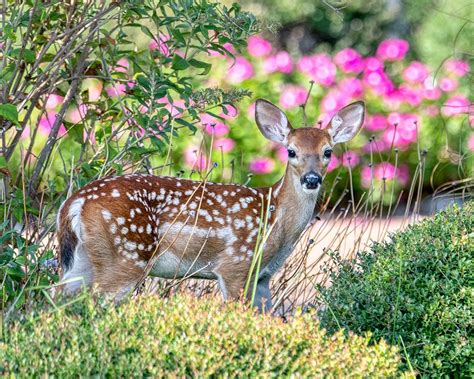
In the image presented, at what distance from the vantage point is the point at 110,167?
5.38 m

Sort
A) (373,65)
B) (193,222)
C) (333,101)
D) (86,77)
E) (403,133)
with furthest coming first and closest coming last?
1. (373,65)
2. (333,101)
3. (403,133)
4. (86,77)
5. (193,222)

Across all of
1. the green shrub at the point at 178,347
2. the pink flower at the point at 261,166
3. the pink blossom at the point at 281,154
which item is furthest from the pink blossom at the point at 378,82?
the green shrub at the point at 178,347

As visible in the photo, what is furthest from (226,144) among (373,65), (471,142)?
(471,142)

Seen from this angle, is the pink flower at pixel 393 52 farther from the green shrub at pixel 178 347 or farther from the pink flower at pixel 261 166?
the green shrub at pixel 178 347

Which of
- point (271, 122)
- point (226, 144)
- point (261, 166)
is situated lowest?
point (261, 166)

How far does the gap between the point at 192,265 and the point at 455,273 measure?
1.23m

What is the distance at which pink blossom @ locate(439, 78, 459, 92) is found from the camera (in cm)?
1066

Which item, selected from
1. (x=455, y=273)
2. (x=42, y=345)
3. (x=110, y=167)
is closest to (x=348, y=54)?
(x=110, y=167)

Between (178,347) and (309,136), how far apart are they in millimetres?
2327

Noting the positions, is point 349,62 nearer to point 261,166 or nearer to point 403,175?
point 403,175

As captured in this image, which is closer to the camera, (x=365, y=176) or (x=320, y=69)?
(x=365, y=176)

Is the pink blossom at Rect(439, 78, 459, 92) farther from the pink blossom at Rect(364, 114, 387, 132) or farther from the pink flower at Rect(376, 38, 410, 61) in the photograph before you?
the pink flower at Rect(376, 38, 410, 61)

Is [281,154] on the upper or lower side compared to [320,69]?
lower

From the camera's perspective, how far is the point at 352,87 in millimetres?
10711
